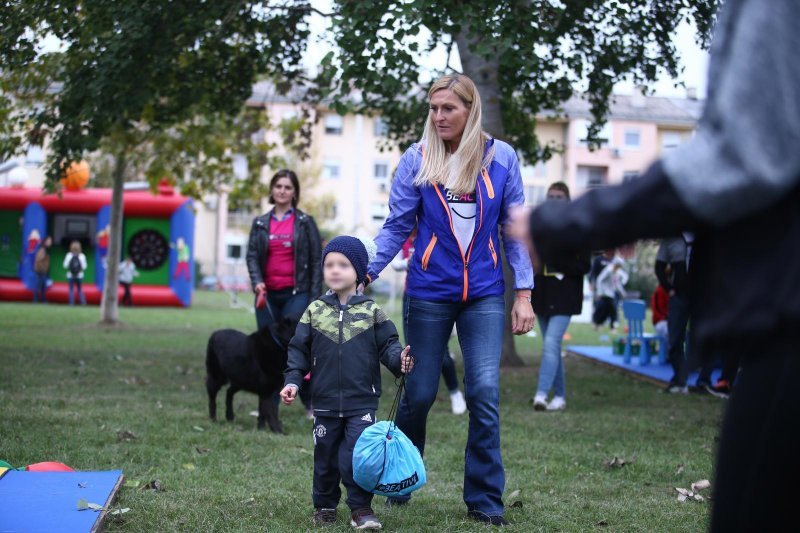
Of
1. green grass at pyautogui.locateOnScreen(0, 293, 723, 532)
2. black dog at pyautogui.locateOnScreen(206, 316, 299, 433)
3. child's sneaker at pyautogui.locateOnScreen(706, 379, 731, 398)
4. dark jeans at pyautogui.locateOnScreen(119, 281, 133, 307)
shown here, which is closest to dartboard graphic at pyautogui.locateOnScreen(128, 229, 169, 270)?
dark jeans at pyautogui.locateOnScreen(119, 281, 133, 307)

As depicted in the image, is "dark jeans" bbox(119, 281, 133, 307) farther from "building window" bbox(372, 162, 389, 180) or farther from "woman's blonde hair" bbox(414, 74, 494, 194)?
"building window" bbox(372, 162, 389, 180)

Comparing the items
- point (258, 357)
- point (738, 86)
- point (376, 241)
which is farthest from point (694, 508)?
point (738, 86)

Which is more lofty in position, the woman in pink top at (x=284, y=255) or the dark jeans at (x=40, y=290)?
the woman in pink top at (x=284, y=255)

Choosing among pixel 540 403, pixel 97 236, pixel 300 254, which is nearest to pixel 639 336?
pixel 540 403

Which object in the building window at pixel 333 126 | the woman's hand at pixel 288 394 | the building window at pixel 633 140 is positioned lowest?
the woman's hand at pixel 288 394

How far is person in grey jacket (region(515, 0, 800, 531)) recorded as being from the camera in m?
1.76

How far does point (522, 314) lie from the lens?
4.88 meters

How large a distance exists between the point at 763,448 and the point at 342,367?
10.6 ft

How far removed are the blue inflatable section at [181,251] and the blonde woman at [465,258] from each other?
1059 inches

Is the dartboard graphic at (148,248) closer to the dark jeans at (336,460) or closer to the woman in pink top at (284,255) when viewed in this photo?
the woman in pink top at (284,255)

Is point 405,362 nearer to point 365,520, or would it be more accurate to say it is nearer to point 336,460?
point 336,460

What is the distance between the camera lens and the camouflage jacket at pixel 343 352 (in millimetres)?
4910

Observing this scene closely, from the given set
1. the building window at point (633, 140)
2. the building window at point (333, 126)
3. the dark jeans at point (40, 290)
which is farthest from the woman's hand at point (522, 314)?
the building window at point (633, 140)

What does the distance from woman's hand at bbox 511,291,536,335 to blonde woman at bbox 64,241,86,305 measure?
26653mm
